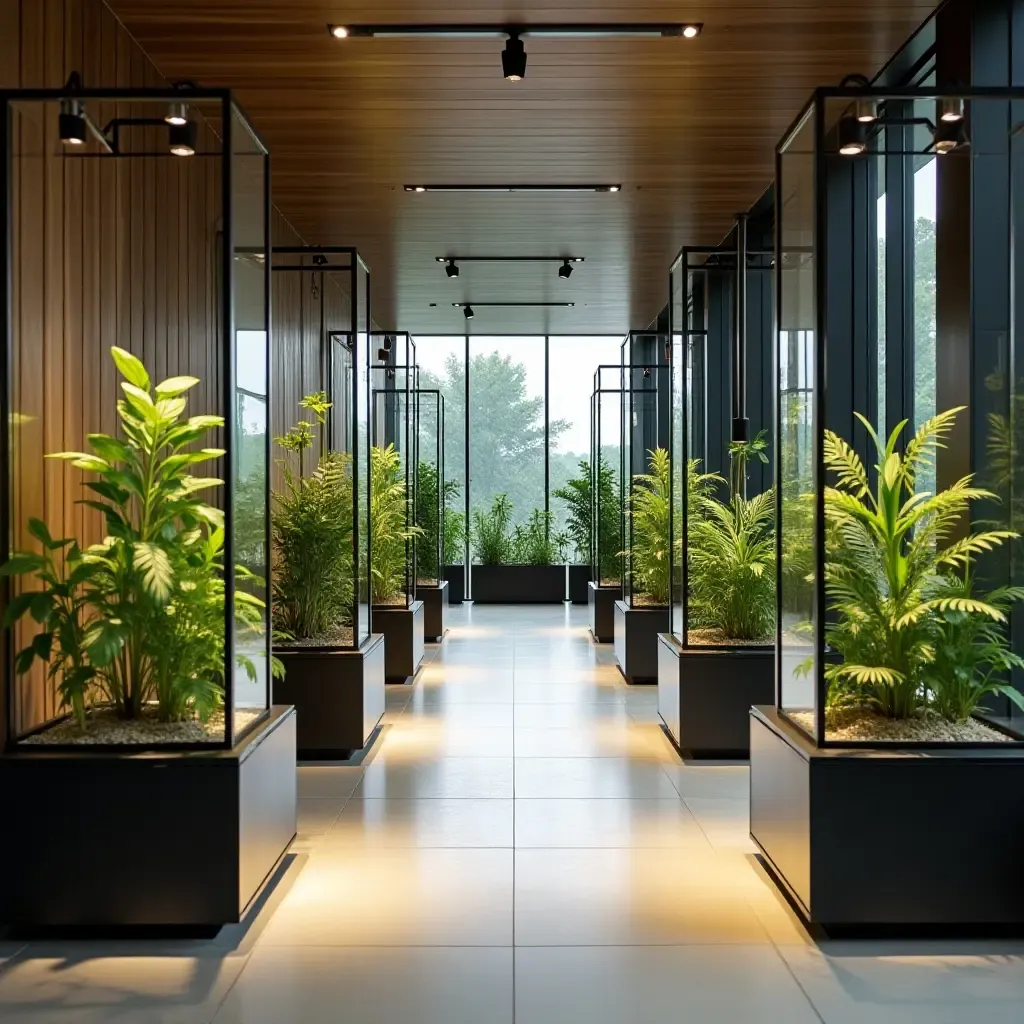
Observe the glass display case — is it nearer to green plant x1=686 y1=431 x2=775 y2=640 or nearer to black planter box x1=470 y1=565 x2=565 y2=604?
green plant x1=686 y1=431 x2=775 y2=640

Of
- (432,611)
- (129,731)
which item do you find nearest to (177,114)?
(129,731)

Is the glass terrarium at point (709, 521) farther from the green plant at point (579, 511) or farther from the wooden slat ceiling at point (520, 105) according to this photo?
the green plant at point (579, 511)

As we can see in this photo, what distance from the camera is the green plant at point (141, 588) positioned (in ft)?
12.6

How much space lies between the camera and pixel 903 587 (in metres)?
4.19

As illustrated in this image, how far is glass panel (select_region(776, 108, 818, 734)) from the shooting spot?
4.25 metres

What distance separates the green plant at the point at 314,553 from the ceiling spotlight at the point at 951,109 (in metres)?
3.99

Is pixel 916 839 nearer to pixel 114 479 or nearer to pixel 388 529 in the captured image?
pixel 114 479

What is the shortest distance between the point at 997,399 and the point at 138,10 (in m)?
3.86

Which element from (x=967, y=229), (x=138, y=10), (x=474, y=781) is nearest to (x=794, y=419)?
(x=967, y=229)

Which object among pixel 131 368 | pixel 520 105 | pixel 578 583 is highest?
pixel 520 105

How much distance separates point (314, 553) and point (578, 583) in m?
10.4

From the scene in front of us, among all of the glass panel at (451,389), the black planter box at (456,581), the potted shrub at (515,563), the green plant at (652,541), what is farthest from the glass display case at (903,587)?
the glass panel at (451,389)

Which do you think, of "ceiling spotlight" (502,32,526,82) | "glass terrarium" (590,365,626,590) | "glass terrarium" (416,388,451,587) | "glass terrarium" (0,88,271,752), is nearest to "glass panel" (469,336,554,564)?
"glass terrarium" (590,365,626,590)

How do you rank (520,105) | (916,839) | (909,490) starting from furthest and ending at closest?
(520,105), (909,490), (916,839)
